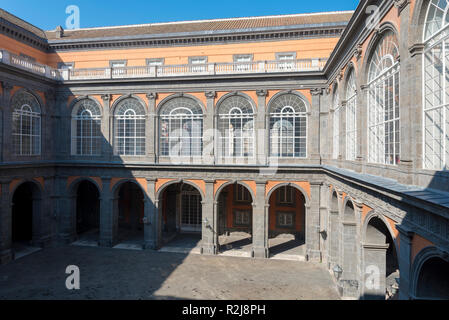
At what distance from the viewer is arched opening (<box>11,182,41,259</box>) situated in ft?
73.4

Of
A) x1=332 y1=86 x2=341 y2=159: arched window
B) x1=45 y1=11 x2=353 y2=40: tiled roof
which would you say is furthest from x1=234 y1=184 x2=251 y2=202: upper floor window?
x1=45 y1=11 x2=353 y2=40: tiled roof

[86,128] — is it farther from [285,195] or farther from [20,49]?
[285,195]

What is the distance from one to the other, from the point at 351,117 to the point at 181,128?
12126mm

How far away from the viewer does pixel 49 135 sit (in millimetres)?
22828

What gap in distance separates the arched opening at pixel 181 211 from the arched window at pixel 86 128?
735 cm

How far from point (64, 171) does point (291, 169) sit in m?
17.6

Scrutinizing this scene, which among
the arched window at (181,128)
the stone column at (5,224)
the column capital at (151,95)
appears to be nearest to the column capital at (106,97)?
the column capital at (151,95)

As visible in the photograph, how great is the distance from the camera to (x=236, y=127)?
2180 centimetres

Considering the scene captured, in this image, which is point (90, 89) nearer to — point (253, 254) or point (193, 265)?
point (193, 265)

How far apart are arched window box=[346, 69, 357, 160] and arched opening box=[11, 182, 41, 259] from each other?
72.1 ft

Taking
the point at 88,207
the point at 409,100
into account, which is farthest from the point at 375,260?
the point at 88,207

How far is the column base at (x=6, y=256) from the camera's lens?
1914 cm

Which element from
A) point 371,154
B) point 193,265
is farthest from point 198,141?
point 371,154

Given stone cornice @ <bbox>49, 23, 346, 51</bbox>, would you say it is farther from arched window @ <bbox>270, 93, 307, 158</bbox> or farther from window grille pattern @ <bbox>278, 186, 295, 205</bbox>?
window grille pattern @ <bbox>278, 186, 295, 205</bbox>
